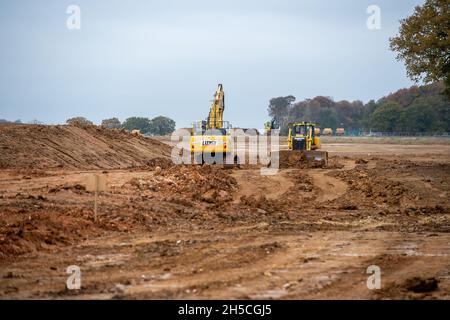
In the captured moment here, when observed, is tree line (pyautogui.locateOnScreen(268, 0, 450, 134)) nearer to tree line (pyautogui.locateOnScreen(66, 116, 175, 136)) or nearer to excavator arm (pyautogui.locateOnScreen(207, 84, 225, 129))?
excavator arm (pyautogui.locateOnScreen(207, 84, 225, 129))

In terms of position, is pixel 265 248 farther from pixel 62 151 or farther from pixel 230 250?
pixel 62 151

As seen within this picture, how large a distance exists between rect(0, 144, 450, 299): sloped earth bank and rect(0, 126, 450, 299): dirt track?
0.10 feet

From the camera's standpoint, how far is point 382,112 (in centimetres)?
13850

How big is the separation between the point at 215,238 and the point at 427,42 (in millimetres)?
23823

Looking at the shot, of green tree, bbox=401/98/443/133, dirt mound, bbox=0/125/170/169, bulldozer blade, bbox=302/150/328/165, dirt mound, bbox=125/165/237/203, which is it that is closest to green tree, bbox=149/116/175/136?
green tree, bbox=401/98/443/133

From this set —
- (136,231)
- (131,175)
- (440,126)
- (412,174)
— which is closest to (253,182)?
(131,175)

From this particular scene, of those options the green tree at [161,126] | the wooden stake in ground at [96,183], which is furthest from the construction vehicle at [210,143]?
the green tree at [161,126]

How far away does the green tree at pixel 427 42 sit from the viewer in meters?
37.3

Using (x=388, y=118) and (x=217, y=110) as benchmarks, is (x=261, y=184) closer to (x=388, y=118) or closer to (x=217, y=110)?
(x=217, y=110)

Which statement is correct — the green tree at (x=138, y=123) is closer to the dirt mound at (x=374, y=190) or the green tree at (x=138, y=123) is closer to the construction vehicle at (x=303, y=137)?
the construction vehicle at (x=303, y=137)

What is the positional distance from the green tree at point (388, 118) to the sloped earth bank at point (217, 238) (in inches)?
4220

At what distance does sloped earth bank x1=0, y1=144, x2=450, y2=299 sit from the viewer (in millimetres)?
11180

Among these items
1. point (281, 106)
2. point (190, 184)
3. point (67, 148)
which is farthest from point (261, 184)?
point (281, 106)

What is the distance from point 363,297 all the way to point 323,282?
107 cm
